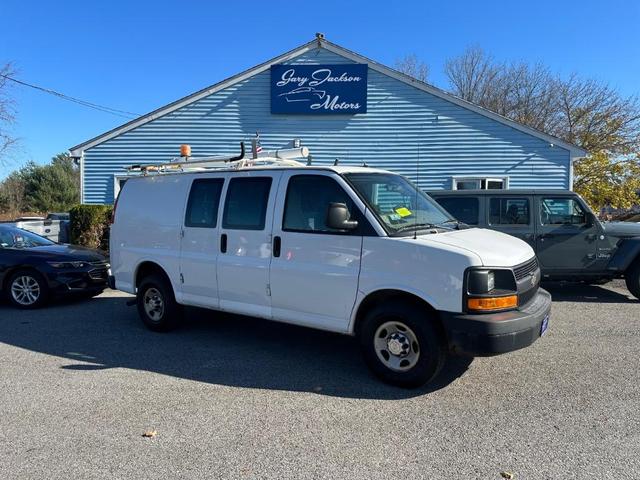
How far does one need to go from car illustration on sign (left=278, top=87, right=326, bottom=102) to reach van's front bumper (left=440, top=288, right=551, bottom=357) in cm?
1199

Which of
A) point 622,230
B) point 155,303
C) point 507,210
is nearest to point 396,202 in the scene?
point 155,303

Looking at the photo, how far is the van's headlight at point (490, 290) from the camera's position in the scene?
402 centimetres

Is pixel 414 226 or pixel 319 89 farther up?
pixel 319 89

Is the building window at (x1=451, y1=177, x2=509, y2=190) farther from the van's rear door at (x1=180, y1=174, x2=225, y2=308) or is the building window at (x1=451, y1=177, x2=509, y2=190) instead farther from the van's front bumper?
the van's front bumper

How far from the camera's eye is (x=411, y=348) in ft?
14.3

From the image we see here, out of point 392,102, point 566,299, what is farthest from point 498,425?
point 392,102

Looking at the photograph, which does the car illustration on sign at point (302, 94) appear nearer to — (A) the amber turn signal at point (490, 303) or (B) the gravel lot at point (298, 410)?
(B) the gravel lot at point (298, 410)

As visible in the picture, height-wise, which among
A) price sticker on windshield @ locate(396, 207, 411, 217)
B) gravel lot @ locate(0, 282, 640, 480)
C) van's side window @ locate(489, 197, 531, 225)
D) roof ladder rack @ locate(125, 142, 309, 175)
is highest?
roof ladder rack @ locate(125, 142, 309, 175)

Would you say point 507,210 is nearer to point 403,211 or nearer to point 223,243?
point 403,211

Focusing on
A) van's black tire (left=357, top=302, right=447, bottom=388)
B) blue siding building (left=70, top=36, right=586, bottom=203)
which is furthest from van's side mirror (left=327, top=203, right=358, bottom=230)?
blue siding building (left=70, top=36, right=586, bottom=203)

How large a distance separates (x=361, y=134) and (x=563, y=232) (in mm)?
8098

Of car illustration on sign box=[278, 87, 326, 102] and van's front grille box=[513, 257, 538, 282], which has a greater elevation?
car illustration on sign box=[278, 87, 326, 102]

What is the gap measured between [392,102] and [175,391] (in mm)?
12345

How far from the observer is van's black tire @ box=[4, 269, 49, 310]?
802cm
